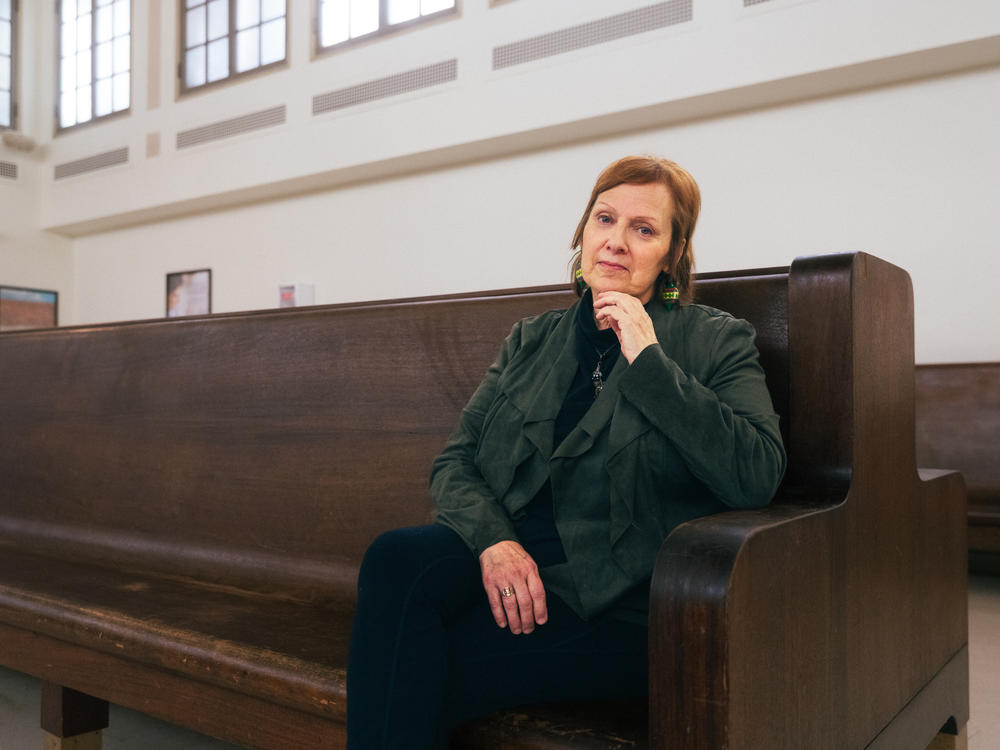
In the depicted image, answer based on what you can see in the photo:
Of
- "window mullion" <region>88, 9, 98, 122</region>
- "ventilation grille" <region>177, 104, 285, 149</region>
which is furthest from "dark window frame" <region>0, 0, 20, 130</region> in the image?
"ventilation grille" <region>177, 104, 285, 149</region>

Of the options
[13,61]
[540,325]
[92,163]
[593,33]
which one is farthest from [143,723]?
[13,61]

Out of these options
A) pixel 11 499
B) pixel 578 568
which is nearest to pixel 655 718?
pixel 578 568

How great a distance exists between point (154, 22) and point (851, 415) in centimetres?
952

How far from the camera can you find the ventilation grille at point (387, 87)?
6.83 metres

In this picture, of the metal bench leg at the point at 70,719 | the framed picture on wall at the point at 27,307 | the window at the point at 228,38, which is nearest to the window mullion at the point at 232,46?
the window at the point at 228,38

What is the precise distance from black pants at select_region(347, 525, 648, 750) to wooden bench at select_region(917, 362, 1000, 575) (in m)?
3.32

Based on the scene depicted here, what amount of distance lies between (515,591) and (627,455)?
23 cm

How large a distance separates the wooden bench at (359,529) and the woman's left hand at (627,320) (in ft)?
0.87

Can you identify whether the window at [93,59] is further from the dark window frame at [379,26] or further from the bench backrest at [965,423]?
the bench backrest at [965,423]

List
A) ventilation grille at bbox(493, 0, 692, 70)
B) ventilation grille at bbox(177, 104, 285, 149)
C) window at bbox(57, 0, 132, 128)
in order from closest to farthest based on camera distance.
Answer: ventilation grille at bbox(493, 0, 692, 70), ventilation grille at bbox(177, 104, 285, 149), window at bbox(57, 0, 132, 128)

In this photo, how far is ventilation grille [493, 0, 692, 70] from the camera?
570cm

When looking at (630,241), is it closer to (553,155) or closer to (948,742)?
(948,742)

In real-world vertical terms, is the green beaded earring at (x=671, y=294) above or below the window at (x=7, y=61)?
below

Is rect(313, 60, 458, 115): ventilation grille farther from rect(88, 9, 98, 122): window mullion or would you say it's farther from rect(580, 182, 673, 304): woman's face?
rect(580, 182, 673, 304): woman's face
